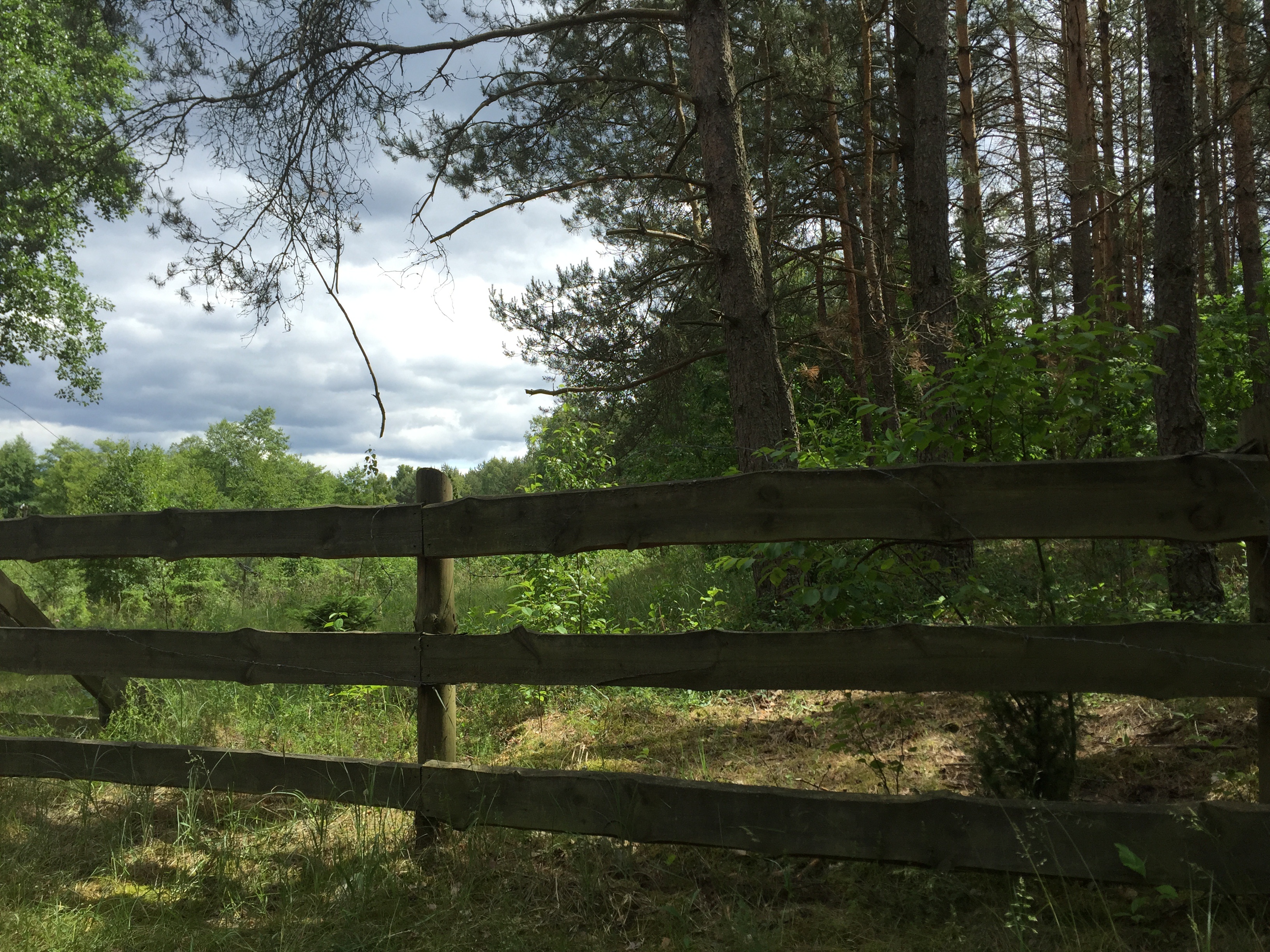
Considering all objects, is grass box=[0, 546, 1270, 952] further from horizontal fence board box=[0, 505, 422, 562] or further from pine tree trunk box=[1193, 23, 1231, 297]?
pine tree trunk box=[1193, 23, 1231, 297]

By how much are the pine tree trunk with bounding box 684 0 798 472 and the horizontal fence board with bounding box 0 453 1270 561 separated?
4.02 metres

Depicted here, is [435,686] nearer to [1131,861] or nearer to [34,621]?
[1131,861]

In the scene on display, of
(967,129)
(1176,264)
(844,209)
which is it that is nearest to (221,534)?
(1176,264)

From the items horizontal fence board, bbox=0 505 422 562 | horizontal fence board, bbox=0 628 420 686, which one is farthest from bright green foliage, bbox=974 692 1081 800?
horizontal fence board, bbox=0 505 422 562

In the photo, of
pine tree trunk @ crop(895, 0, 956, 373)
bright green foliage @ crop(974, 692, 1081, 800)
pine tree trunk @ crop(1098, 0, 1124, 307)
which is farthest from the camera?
pine tree trunk @ crop(1098, 0, 1124, 307)

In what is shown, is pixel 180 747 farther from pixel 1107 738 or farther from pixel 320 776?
pixel 1107 738

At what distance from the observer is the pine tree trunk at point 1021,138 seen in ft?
44.3

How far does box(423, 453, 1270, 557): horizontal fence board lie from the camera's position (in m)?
2.81

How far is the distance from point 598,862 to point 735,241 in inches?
220

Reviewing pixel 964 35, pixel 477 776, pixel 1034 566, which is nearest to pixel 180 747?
pixel 477 776

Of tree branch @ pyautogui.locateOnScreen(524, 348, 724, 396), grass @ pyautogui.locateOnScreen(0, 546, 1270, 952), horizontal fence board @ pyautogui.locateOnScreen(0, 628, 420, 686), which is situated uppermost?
tree branch @ pyautogui.locateOnScreen(524, 348, 724, 396)

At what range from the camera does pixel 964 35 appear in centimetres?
1430

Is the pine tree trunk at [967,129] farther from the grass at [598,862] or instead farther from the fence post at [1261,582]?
the fence post at [1261,582]

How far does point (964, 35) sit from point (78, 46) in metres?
13.9
